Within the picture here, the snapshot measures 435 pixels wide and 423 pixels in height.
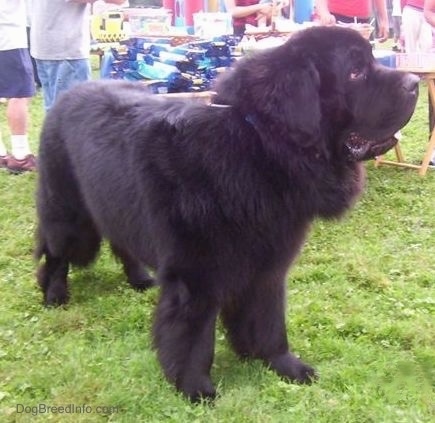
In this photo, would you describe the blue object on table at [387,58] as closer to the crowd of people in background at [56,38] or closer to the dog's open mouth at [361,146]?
the crowd of people in background at [56,38]

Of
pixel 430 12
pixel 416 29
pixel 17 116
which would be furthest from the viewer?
pixel 416 29

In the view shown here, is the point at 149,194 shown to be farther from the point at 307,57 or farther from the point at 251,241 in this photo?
the point at 307,57

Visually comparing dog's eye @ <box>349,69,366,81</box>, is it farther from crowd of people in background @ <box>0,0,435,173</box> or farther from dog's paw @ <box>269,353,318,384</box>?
crowd of people in background @ <box>0,0,435,173</box>

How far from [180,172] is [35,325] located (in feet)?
4.13

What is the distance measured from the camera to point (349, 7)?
5.94m

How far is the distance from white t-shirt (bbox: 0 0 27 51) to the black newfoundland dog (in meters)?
3.19

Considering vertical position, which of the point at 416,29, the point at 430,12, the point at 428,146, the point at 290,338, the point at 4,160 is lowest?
the point at 4,160

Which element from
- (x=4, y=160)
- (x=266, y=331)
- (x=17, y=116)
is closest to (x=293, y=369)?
(x=266, y=331)

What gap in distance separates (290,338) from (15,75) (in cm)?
362

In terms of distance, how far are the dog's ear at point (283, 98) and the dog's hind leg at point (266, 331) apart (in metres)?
0.65

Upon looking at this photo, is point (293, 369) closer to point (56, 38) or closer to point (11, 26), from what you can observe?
point (56, 38)

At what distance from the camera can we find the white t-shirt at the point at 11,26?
544 centimetres

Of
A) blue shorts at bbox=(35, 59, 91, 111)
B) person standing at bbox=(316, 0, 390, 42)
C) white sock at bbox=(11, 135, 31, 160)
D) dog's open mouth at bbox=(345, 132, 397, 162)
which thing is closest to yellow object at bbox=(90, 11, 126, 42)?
white sock at bbox=(11, 135, 31, 160)

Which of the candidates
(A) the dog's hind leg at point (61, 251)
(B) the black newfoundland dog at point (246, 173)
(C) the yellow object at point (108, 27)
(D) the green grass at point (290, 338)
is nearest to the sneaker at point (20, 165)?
(D) the green grass at point (290, 338)
